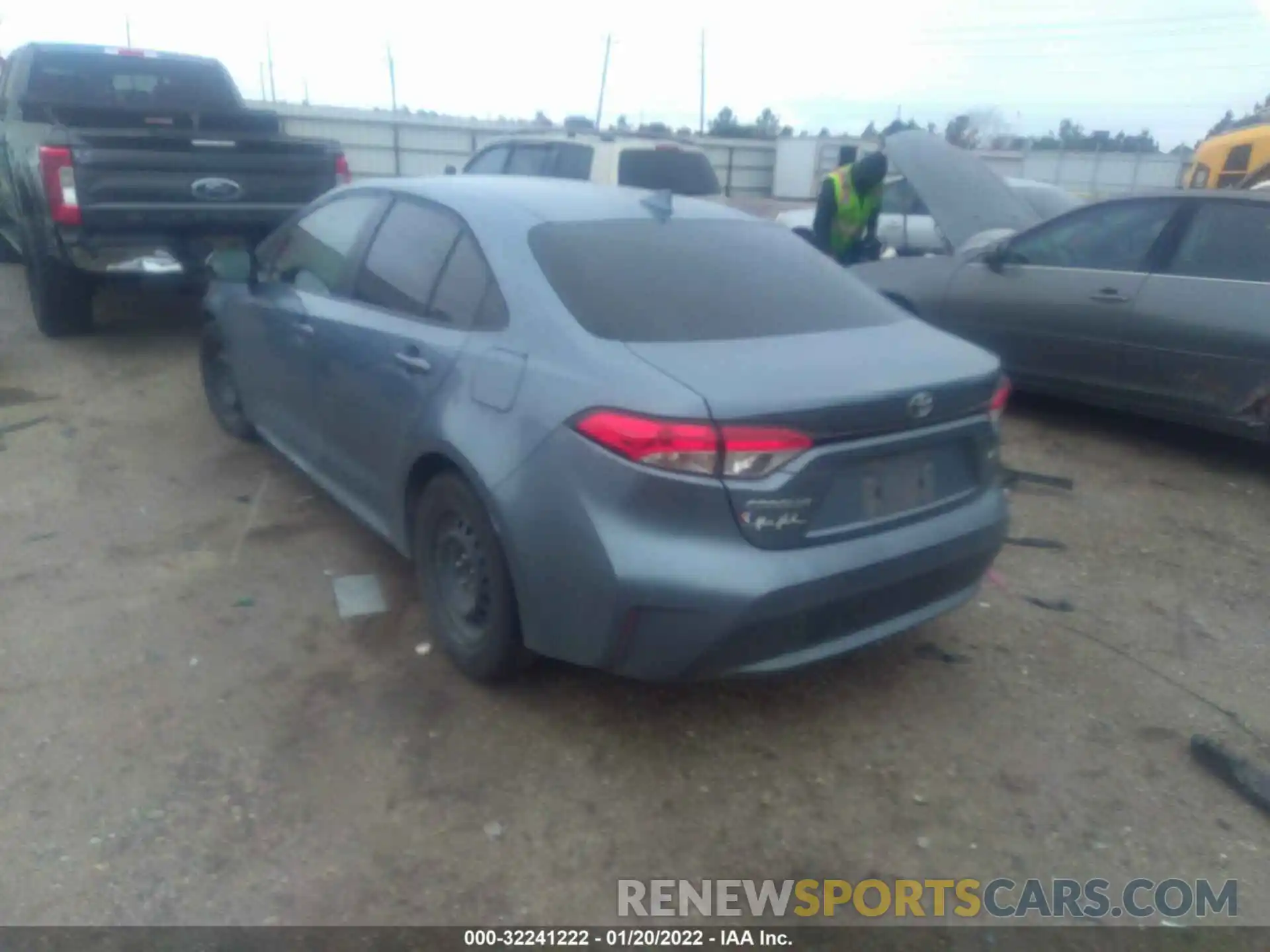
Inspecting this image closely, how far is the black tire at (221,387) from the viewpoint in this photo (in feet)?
18.6

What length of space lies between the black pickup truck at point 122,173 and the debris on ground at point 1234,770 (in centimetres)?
680

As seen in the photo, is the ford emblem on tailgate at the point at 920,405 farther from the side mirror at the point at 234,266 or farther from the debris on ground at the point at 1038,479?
the side mirror at the point at 234,266

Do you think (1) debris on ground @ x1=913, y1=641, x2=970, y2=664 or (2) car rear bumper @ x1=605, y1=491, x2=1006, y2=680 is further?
(1) debris on ground @ x1=913, y1=641, x2=970, y2=664

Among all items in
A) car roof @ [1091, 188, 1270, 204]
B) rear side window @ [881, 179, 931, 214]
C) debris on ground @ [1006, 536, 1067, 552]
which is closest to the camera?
debris on ground @ [1006, 536, 1067, 552]

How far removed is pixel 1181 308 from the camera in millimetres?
5789

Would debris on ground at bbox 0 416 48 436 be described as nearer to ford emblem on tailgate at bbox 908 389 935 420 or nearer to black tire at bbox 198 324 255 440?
black tire at bbox 198 324 255 440

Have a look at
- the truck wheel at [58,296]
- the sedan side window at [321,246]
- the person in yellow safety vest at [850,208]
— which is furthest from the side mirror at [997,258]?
the truck wheel at [58,296]

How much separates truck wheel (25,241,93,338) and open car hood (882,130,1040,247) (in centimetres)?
622

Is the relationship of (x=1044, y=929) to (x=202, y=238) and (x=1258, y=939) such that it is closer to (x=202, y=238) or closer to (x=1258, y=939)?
(x=1258, y=939)

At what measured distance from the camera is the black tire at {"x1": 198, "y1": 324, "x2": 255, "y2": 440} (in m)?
5.66

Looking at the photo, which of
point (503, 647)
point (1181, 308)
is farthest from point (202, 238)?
point (1181, 308)

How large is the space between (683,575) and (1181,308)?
4.39 meters

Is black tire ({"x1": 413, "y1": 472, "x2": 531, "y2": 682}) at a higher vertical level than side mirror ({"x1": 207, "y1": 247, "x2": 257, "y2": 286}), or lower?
lower

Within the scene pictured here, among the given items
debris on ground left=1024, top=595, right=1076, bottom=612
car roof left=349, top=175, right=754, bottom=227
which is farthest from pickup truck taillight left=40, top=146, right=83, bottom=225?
debris on ground left=1024, top=595, right=1076, bottom=612
